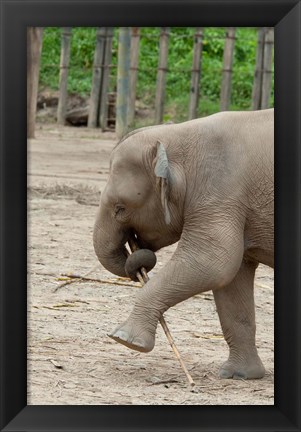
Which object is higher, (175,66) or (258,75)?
(175,66)

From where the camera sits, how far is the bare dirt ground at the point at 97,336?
4.07 meters

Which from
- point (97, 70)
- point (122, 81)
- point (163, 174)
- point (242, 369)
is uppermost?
point (97, 70)

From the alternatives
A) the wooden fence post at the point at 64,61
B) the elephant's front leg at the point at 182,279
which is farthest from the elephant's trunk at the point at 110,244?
the wooden fence post at the point at 64,61

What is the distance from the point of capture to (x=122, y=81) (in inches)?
498

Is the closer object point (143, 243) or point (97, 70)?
point (143, 243)

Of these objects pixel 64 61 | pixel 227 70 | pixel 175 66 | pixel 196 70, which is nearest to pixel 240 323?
pixel 227 70

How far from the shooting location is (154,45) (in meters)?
15.7

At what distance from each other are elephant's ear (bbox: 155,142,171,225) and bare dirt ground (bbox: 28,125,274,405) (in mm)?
663

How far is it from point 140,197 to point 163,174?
8.4 inches

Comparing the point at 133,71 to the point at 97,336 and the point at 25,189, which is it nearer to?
the point at 97,336

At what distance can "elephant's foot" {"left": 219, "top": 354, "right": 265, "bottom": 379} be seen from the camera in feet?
14.7

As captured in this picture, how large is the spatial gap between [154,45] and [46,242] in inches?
357

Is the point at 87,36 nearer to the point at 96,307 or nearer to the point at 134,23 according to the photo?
the point at 96,307

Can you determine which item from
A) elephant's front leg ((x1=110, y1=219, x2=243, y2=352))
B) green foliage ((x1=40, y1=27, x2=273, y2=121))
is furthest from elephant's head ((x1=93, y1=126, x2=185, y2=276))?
green foliage ((x1=40, y1=27, x2=273, y2=121))
